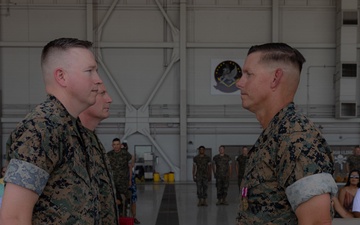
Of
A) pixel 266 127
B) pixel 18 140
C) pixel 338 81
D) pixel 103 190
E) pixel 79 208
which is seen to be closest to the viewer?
pixel 18 140

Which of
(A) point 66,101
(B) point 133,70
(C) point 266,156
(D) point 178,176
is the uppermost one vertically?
(B) point 133,70

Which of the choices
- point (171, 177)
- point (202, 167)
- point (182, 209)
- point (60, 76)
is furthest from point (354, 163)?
point (60, 76)

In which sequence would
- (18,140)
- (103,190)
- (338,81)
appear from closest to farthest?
(18,140) → (103,190) → (338,81)

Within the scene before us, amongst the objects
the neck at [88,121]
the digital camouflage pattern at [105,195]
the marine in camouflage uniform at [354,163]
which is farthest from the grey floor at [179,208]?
the digital camouflage pattern at [105,195]

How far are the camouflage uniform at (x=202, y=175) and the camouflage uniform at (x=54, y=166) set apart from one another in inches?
379

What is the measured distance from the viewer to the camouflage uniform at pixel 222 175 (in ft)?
37.1

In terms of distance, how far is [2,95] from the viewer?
54.0 ft

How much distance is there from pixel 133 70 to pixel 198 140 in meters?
3.96

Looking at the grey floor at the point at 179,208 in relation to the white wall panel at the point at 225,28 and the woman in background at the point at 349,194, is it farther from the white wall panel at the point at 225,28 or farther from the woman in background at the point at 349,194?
the white wall panel at the point at 225,28

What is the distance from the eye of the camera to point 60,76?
5.43 ft

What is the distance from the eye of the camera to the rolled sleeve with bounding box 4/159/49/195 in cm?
138

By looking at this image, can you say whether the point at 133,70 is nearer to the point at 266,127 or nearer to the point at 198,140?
the point at 198,140

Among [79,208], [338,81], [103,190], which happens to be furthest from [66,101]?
[338,81]

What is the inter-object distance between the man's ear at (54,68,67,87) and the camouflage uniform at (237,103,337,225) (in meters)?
0.87
